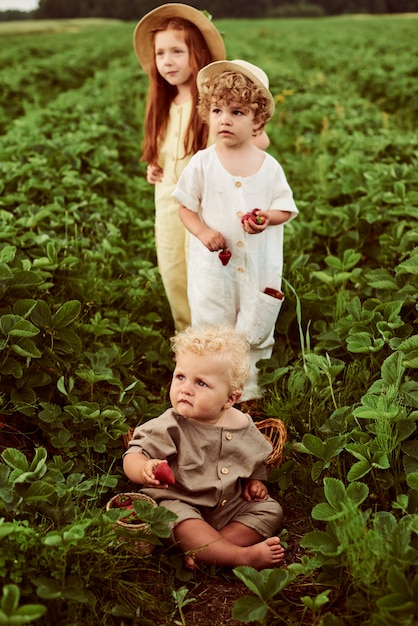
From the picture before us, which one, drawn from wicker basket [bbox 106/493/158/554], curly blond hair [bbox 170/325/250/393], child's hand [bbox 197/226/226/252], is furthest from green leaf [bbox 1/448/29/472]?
child's hand [bbox 197/226/226/252]

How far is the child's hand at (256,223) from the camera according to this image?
333 centimetres

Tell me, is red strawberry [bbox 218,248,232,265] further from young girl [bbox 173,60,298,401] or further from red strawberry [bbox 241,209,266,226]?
red strawberry [bbox 241,209,266,226]

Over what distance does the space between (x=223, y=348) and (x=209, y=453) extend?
1.36 ft

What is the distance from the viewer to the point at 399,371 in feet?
9.77

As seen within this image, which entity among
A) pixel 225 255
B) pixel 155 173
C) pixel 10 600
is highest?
pixel 155 173

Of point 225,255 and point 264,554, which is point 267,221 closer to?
point 225,255

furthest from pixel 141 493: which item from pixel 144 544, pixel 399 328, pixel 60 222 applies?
pixel 60 222

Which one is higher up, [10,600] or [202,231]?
[202,231]

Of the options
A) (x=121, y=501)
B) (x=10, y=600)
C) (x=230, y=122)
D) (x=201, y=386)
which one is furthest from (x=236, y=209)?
(x=10, y=600)

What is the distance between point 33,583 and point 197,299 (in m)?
1.79

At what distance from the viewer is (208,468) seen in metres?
2.82

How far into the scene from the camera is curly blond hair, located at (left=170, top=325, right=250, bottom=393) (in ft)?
9.21

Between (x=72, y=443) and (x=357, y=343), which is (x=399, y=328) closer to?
(x=357, y=343)

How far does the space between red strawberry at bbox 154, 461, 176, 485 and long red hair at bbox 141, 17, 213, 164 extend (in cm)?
189
